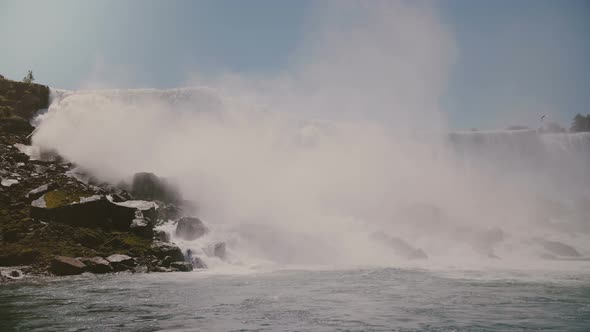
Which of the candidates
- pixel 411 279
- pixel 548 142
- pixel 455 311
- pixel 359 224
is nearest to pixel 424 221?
pixel 359 224

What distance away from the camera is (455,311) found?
1502 cm

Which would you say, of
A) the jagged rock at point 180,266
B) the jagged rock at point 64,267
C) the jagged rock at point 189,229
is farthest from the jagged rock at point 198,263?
the jagged rock at point 64,267

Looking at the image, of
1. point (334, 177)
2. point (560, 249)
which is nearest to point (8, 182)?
point (334, 177)

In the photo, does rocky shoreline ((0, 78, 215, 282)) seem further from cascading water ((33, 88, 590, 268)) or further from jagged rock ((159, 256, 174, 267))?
cascading water ((33, 88, 590, 268))

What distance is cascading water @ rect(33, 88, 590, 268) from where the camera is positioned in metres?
43.5

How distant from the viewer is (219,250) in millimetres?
37031

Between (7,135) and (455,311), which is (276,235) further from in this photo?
(7,135)

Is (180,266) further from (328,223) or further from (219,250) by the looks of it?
(328,223)

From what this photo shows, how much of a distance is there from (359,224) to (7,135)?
155ft

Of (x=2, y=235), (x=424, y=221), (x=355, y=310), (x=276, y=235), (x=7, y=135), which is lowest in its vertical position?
(x=355, y=310)

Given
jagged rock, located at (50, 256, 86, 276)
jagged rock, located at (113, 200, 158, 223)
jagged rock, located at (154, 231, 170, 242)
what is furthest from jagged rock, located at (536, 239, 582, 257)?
jagged rock, located at (50, 256, 86, 276)

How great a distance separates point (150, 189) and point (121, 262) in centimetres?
1787

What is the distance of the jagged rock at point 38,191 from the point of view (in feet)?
121

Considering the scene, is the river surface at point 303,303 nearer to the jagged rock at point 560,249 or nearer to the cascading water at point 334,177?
the cascading water at point 334,177
